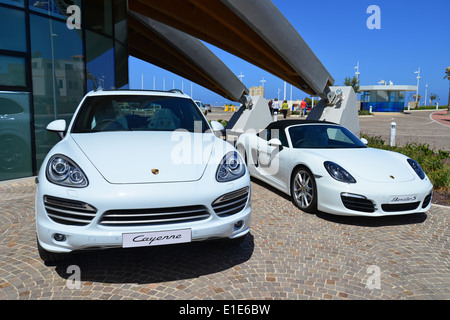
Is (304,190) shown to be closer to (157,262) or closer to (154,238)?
(157,262)

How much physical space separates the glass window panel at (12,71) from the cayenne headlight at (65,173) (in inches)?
186

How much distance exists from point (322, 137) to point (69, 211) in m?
4.39

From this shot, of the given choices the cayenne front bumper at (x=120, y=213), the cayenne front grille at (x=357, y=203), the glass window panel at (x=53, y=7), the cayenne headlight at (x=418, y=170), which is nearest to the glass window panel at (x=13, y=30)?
the glass window panel at (x=53, y=7)

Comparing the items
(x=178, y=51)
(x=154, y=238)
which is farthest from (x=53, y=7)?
(x=178, y=51)

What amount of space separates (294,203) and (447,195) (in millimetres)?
2972

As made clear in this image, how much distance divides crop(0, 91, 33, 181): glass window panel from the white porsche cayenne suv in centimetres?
406

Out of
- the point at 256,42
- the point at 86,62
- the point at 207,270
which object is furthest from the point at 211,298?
the point at 256,42

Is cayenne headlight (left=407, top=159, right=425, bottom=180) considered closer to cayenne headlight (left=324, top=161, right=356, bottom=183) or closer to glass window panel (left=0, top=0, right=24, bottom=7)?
cayenne headlight (left=324, top=161, right=356, bottom=183)

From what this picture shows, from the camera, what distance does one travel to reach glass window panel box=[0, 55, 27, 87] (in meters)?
6.37

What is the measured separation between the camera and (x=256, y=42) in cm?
1488

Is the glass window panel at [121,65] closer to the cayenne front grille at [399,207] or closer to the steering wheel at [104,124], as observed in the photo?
the steering wheel at [104,124]

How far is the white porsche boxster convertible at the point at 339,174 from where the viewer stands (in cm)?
430

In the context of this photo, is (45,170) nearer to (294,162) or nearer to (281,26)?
(294,162)

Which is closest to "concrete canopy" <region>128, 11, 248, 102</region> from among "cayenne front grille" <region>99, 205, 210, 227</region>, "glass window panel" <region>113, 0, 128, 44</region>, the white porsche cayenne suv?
"glass window panel" <region>113, 0, 128, 44</region>
